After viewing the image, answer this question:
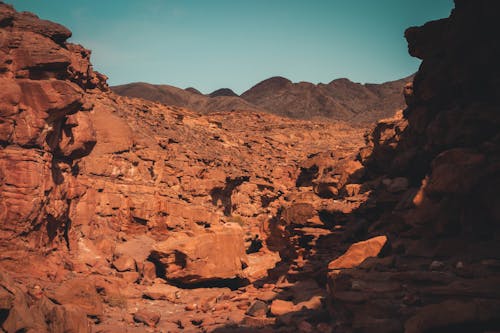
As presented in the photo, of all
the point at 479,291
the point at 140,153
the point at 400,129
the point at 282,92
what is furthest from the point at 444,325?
the point at 282,92

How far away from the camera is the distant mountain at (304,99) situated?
86.3 m

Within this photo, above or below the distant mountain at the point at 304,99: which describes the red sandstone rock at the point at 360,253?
below

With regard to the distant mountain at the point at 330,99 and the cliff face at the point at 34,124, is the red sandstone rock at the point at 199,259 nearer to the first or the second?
the cliff face at the point at 34,124

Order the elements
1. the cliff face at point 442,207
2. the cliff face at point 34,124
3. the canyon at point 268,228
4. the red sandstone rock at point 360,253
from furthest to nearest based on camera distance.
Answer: the cliff face at point 34,124
the red sandstone rock at point 360,253
the canyon at point 268,228
the cliff face at point 442,207

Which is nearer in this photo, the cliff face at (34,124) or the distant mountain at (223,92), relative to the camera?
the cliff face at (34,124)

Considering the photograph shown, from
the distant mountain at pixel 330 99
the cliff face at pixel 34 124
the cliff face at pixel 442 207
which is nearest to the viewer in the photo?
the cliff face at pixel 442 207

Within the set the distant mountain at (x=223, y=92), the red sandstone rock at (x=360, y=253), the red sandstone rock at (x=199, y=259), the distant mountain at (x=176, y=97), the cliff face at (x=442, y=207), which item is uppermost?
the distant mountain at (x=223, y=92)

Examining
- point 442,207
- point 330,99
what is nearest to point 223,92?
point 330,99

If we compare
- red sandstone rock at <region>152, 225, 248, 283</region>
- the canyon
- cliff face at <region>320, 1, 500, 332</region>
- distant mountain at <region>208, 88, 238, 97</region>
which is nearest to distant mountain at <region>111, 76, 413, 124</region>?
distant mountain at <region>208, 88, 238, 97</region>

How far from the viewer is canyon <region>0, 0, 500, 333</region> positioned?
8516 millimetres

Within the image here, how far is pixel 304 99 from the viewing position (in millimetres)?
93938

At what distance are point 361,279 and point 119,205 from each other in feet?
50.6

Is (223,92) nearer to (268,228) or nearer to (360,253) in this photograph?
(268,228)

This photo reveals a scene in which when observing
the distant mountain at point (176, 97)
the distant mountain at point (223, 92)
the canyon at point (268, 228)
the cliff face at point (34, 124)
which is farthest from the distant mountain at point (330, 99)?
the cliff face at point (34, 124)
